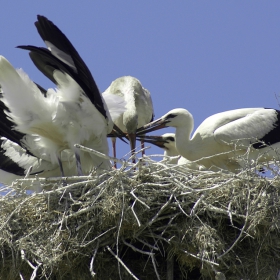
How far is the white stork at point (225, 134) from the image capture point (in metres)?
9.97

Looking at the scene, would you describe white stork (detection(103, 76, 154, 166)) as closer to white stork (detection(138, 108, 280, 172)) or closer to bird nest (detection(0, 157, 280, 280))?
white stork (detection(138, 108, 280, 172))

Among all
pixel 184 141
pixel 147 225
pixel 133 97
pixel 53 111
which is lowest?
pixel 147 225

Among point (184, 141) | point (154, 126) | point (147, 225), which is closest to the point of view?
point (147, 225)

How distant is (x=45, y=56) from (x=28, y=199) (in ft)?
4.57

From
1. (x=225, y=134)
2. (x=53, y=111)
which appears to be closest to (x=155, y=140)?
(x=225, y=134)

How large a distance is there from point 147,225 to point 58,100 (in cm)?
177

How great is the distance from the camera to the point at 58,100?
9.08 meters

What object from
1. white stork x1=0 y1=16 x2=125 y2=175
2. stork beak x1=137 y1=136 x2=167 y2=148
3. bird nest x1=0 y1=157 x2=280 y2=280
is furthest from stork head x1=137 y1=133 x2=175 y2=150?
bird nest x1=0 y1=157 x2=280 y2=280

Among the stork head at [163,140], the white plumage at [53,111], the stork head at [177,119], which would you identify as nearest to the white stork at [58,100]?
the white plumage at [53,111]

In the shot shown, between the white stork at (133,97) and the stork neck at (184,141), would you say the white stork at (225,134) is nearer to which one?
the stork neck at (184,141)

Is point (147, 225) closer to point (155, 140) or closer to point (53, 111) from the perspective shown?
point (53, 111)

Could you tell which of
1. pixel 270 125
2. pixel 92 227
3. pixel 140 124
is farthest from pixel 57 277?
pixel 140 124

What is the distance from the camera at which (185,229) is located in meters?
8.12

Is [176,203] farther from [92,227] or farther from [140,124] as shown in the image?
[140,124]
